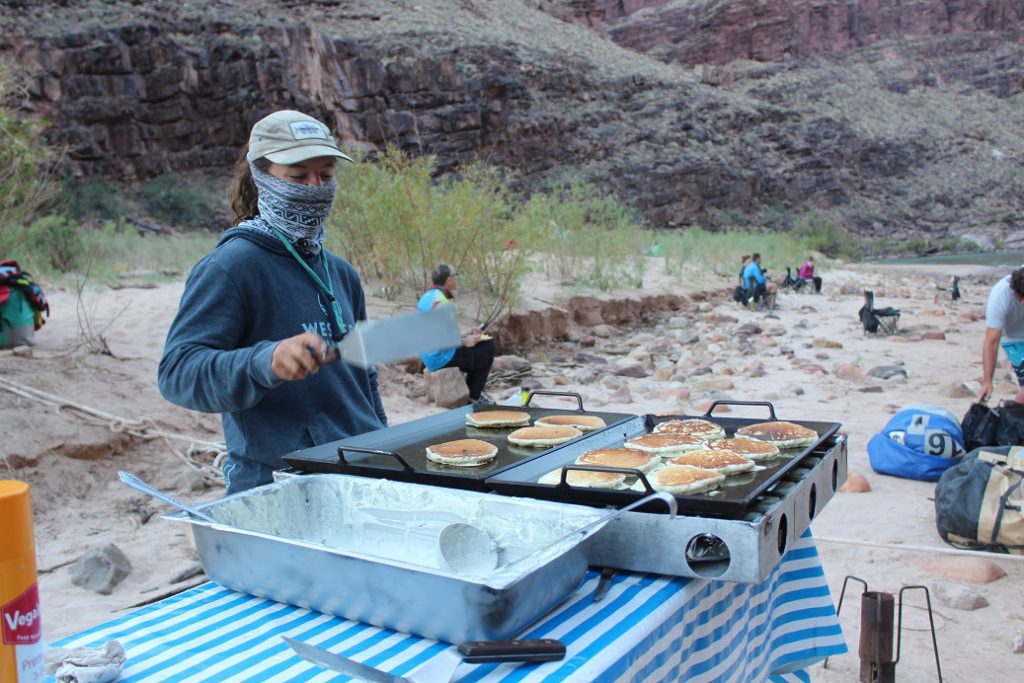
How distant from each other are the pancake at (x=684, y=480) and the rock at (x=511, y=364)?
6.67 metres

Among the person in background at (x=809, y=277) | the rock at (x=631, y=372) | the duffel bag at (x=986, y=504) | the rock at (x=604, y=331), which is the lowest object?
the person in background at (x=809, y=277)

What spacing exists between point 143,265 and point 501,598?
14808 mm

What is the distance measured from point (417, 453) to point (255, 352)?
512mm

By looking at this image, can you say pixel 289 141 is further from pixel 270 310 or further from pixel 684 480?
pixel 684 480

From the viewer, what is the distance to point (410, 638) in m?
1.24

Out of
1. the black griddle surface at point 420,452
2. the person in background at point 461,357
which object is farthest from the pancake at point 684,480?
the person in background at point 461,357

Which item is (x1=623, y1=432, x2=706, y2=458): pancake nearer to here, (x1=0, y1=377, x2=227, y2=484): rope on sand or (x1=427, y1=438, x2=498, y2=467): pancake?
(x1=427, y1=438, x2=498, y2=467): pancake

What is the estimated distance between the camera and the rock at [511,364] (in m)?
8.40

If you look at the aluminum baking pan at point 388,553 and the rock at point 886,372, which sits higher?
the aluminum baking pan at point 388,553

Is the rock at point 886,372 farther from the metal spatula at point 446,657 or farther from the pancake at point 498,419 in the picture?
the metal spatula at point 446,657

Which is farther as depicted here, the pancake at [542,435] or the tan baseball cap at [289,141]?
the pancake at [542,435]

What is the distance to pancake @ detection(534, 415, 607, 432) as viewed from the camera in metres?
2.21

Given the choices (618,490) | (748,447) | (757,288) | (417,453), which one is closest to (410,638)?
(618,490)

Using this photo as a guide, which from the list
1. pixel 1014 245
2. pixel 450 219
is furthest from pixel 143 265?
pixel 1014 245
